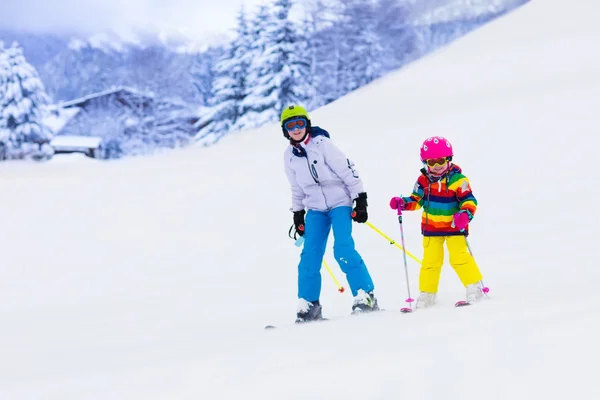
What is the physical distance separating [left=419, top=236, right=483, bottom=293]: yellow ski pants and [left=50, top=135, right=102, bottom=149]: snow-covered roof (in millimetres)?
43446

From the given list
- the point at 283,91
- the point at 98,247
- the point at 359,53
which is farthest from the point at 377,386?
the point at 359,53

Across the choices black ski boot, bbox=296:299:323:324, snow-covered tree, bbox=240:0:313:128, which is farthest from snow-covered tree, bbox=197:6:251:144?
black ski boot, bbox=296:299:323:324

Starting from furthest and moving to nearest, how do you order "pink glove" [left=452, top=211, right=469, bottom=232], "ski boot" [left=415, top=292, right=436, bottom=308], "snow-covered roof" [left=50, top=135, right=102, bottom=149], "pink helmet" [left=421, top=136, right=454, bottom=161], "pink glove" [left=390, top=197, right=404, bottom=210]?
"snow-covered roof" [left=50, top=135, right=102, bottom=149]
"ski boot" [left=415, top=292, right=436, bottom=308]
"pink glove" [left=390, top=197, right=404, bottom=210]
"pink helmet" [left=421, top=136, right=454, bottom=161]
"pink glove" [left=452, top=211, right=469, bottom=232]

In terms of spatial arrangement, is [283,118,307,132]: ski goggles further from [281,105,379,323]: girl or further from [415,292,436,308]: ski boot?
[415,292,436,308]: ski boot

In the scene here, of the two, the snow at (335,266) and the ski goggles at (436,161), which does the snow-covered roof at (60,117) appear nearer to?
the snow at (335,266)

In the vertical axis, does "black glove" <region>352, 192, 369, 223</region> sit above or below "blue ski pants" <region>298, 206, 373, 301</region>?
above

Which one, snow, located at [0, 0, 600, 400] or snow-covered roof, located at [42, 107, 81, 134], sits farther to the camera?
snow-covered roof, located at [42, 107, 81, 134]

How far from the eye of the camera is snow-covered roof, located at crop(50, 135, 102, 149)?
46.0 metres

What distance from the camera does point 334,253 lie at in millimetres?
5512

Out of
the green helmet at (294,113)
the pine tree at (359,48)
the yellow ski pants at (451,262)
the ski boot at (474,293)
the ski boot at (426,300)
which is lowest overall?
the ski boot at (426,300)

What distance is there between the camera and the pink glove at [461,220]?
16.1ft

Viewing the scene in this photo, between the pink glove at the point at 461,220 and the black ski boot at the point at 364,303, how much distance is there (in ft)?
3.22

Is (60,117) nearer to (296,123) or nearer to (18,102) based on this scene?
(18,102)

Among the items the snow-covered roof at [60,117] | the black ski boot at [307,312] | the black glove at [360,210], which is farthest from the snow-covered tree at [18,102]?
the black glove at [360,210]
